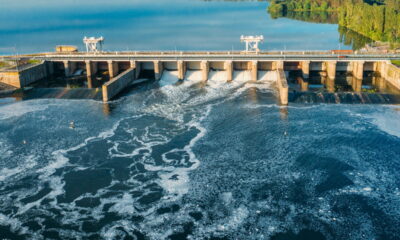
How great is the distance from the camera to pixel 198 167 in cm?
4250

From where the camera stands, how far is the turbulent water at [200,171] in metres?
33.3

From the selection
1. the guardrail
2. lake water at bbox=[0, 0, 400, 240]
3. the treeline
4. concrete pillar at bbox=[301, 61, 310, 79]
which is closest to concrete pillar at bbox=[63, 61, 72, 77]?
the guardrail

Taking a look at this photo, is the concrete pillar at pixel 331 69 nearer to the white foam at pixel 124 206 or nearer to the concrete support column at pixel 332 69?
the concrete support column at pixel 332 69

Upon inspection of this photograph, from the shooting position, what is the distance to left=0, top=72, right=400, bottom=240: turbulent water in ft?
109

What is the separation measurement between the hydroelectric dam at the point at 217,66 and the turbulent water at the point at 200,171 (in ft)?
42.1

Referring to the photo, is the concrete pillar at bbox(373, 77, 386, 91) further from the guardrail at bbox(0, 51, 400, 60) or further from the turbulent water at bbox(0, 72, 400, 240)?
the turbulent water at bbox(0, 72, 400, 240)

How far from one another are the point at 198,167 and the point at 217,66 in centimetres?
4298

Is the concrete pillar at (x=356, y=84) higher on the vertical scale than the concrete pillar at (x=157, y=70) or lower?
lower

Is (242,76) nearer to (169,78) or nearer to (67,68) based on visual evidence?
(169,78)

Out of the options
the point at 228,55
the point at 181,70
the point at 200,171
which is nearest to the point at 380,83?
the point at 228,55

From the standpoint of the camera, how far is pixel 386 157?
1708 inches

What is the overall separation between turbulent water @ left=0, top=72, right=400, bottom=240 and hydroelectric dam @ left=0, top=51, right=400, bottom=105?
42.1ft

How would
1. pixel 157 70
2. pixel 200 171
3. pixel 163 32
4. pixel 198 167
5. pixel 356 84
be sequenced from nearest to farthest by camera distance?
pixel 200 171, pixel 198 167, pixel 356 84, pixel 157 70, pixel 163 32

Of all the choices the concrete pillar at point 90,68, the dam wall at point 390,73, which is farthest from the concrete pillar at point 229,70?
the dam wall at point 390,73
